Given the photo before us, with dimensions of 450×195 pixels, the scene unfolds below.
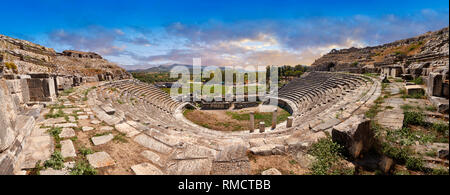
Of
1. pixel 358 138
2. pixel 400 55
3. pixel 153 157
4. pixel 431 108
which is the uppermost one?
pixel 400 55

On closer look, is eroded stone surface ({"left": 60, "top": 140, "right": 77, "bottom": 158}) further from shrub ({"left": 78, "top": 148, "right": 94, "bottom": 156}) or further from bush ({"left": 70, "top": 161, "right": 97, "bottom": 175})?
bush ({"left": 70, "top": 161, "right": 97, "bottom": 175})

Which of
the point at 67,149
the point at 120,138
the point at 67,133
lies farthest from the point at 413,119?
the point at 67,133

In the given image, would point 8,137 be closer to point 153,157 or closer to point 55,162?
point 55,162

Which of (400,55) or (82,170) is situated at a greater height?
(400,55)

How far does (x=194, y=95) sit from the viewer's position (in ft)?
82.2

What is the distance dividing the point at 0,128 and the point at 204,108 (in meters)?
19.7

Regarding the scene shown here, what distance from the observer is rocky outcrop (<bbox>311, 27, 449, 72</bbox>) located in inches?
436

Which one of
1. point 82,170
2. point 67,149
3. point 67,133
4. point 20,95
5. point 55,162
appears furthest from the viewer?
point 20,95

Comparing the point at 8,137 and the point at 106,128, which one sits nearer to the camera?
the point at 8,137

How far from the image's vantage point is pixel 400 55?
736 inches

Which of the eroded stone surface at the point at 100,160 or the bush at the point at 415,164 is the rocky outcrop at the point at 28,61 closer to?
the eroded stone surface at the point at 100,160

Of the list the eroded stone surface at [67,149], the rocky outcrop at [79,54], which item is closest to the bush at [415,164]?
the eroded stone surface at [67,149]
